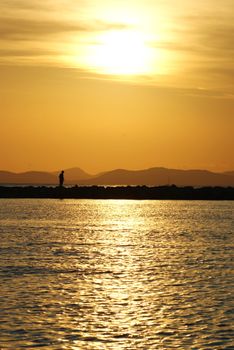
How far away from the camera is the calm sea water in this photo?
2144 cm

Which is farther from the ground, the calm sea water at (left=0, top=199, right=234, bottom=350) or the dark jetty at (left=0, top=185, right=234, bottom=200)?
the dark jetty at (left=0, top=185, right=234, bottom=200)

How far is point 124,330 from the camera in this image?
879 inches

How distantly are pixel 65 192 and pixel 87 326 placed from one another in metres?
166

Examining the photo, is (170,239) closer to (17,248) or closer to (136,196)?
(17,248)

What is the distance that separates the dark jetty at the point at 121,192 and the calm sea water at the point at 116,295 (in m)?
122

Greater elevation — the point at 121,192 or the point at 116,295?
the point at 121,192

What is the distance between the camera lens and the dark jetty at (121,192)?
582 ft

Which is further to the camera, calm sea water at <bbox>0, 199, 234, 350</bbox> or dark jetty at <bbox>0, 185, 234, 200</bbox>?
dark jetty at <bbox>0, 185, 234, 200</bbox>

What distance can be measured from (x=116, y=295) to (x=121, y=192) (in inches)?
6119

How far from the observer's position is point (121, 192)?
184m

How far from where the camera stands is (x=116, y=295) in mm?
28578

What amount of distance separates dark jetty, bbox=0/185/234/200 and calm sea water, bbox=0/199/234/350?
122 meters

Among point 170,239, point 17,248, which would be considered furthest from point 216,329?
point 170,239

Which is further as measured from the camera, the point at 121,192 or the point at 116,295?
the point at 121,192
